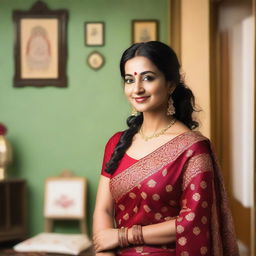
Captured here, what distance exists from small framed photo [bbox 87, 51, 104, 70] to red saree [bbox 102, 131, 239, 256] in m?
2.99

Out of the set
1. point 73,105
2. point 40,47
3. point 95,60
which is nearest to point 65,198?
point 73,105

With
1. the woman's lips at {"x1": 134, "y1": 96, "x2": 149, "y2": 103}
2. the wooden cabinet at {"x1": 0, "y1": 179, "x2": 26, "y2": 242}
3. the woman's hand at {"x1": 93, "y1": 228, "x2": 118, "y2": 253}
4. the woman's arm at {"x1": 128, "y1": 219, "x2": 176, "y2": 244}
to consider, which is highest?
the woman's lips at {"x1": 134, "y1": 96, "x2": 149, "y2": 103}

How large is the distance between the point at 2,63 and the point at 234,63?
196 cm

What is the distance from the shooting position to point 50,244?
11.9 feet

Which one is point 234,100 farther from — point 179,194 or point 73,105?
point 179,194

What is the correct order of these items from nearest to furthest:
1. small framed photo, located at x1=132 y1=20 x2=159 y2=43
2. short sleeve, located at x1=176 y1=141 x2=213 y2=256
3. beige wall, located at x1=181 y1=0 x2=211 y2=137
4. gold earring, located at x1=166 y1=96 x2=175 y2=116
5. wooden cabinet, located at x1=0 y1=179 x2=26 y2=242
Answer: short sleeve, located at x1=176 y1=141 x2=213 y2=256
gold earring, located at x1=166 y1=96 x2=175 y2=116
beige wall, located at x1=181 y1=0 x2=211 y2=137
wooden cabinet, located at x1=0 y1=179 x2=26 y2=242
small framed photo, located at x1=132 y1=20 x2=159 y2=43

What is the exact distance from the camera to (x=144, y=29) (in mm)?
4391

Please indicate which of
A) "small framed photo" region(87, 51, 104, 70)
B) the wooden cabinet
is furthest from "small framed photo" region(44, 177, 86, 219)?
"small framed photo" region(87, 51, 104, 70)

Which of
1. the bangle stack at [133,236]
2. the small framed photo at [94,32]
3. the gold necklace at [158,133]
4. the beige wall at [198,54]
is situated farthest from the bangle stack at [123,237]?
the small framed photo at [94,32]

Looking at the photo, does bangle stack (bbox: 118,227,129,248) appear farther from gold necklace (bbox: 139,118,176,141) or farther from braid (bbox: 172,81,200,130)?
braid (bbox: 172,81,200,130)

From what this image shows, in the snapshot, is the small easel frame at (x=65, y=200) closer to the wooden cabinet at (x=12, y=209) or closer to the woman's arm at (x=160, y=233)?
the wooden cabinet at (x=12, y=209)

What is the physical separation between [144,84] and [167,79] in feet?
0.25

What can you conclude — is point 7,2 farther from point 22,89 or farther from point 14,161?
point 14,161

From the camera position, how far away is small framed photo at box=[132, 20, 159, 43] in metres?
4.38
